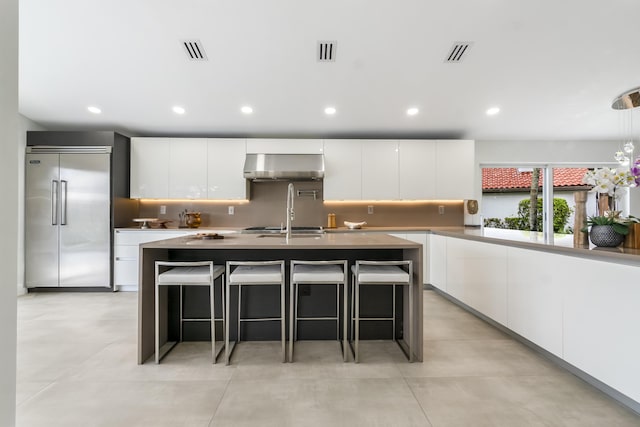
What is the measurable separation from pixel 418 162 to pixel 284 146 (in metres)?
2.01

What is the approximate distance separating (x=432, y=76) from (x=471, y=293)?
228cm

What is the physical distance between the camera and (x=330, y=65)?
3.15 meters

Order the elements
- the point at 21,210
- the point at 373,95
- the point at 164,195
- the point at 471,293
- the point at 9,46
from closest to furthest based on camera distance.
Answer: the point at 9,46 < the point at 471,293 < the point at 373,95 < the point at 21,210 < the point at 164,195

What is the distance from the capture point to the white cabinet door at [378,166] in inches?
190

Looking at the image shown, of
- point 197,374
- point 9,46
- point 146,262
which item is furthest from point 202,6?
point 197,374

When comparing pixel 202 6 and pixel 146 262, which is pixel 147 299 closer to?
pixel 146 262

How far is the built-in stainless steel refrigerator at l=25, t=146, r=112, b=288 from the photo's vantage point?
171 inches

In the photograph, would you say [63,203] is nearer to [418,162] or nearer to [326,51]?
[326,51]

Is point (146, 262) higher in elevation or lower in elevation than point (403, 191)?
lower

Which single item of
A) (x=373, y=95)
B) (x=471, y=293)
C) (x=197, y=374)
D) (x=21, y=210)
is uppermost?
(x=373, y=95)

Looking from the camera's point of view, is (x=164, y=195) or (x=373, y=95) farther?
(x=164, y=195)

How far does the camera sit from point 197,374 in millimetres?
2127

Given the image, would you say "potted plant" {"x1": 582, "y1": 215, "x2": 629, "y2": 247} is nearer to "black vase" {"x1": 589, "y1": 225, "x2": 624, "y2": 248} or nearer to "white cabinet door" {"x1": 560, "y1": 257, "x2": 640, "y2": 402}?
"black vase" {"x1": 589, "y1": 225, "x2": 624, "y2": 248}

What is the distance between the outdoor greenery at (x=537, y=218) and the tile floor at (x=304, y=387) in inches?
120
